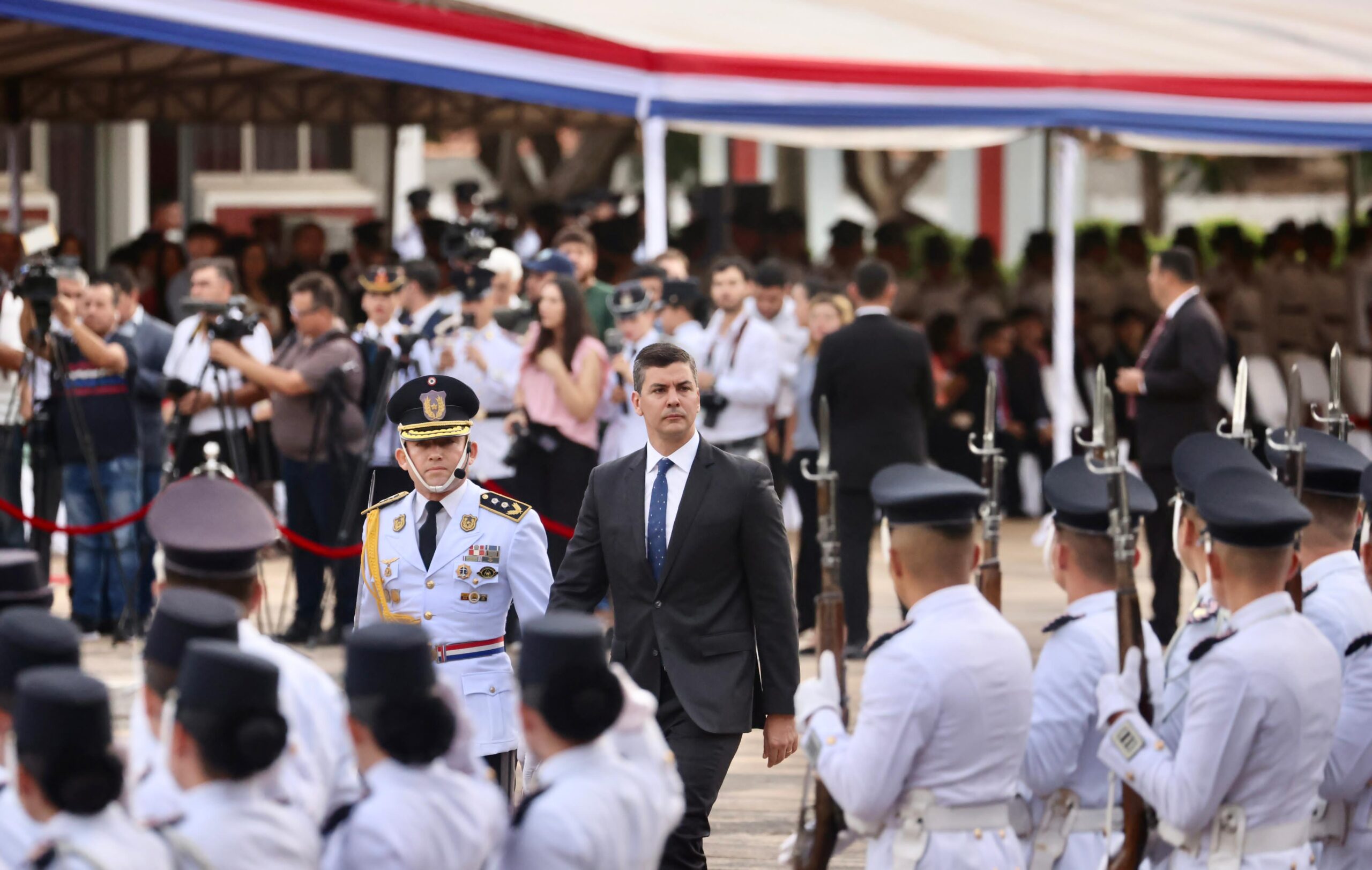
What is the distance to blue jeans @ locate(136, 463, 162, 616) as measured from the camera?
29.8 ft

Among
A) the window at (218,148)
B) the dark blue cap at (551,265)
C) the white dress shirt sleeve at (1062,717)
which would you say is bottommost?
the white dress shirt sleeve at (1062,717)

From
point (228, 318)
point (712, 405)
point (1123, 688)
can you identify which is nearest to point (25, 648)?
point (1123, 688)

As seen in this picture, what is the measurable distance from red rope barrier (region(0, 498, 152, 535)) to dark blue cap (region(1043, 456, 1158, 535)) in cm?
494

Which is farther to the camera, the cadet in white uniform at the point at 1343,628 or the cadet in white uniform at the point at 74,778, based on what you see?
the cadet in white uniform at the point at 1343,628

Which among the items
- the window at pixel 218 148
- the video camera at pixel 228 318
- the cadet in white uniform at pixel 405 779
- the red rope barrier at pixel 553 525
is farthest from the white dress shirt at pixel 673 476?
the window at pixel 218 148

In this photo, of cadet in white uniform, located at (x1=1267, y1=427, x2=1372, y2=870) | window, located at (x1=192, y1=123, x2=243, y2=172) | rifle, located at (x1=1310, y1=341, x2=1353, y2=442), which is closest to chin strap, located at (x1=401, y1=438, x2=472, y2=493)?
cadet in white uniform, located at (x1=1267, y1=427, x2=1372, y2=870)

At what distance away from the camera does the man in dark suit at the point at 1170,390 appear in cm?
855

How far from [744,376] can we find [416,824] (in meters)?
6.37

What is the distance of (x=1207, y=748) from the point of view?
3539 millimetres

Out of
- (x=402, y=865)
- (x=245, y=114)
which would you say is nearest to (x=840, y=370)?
Answer: (x=402, y=865)

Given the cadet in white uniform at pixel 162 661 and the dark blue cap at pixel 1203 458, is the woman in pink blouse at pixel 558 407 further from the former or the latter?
the cadet in white uniform at pixel 162 661

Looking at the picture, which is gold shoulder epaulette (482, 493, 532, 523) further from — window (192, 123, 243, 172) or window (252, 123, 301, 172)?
window (252, 123, 301, 172)

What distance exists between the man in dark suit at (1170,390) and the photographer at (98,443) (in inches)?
179

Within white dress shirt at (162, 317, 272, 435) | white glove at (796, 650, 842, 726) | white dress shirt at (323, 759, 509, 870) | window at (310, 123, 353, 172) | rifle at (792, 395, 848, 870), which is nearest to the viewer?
white dress shirt at (323, 759, 509, 870)
